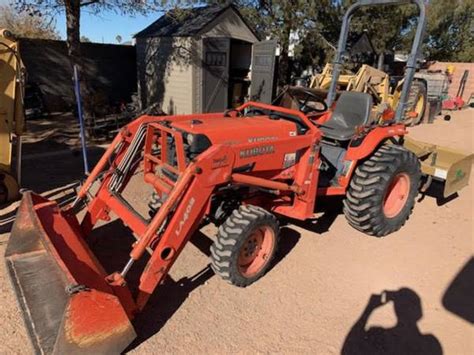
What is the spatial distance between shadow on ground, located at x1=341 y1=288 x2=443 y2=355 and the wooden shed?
898 cm

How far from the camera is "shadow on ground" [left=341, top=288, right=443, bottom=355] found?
2785 millimetres

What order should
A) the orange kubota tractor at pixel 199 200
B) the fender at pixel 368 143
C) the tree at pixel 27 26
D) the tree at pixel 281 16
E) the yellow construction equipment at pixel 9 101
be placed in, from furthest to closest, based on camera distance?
1. the tree at pixel 27 26
2. the tree at pixel 281 16
3. the yellow construction equipment at pixel 9 101
4. the fender at pixel 368 143
5. the orange kubota tractor at pixel 199 200

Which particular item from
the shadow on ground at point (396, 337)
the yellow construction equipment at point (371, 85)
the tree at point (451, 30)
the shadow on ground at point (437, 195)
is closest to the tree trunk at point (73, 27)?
the yellow construction equipment at point (371, 85)

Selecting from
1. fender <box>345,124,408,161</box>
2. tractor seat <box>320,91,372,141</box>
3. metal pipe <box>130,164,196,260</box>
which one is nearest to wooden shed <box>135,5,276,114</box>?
tractor seat <box>320,91,372,141</box>

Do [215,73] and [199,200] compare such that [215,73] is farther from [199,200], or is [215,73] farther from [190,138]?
[199,200]

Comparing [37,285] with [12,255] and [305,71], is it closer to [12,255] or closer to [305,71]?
[12,255]

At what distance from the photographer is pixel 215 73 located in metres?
11.3

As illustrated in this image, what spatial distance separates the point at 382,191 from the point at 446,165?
1586 millimetres

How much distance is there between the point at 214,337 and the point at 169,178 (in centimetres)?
136

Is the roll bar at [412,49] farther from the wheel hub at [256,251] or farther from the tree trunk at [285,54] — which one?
the tree trunk at [285,54]

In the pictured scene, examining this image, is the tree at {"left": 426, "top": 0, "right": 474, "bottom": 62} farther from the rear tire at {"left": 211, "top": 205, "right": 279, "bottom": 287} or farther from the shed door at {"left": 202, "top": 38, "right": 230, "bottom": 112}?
the rear tire at {"left": 211, "top": 205, "right": 279, "bottom": 287}

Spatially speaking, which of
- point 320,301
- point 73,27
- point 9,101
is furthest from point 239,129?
point 73,27

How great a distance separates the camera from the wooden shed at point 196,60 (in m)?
11.0

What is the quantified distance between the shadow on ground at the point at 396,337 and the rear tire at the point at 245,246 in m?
0.93
